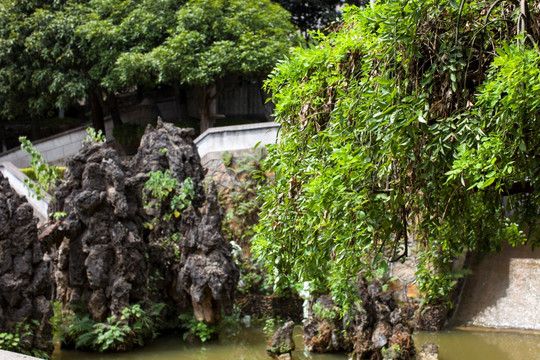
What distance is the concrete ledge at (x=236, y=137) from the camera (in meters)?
17.9

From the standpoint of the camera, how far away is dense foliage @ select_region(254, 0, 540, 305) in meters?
3.82

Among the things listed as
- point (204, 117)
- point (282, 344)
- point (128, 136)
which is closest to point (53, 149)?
point (128, 136)

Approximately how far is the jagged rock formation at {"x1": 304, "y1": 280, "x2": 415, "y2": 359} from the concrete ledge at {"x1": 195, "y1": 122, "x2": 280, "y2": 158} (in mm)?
7509

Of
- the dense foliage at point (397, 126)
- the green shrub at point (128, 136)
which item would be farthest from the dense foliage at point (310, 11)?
the dense foliage at point (397, 126)

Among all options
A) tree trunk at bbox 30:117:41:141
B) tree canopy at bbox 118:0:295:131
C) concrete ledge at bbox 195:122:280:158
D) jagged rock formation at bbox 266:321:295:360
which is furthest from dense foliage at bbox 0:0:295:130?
jagged rock formation at bbox 266:321:295:360

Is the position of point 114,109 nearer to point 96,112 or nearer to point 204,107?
point 96,112

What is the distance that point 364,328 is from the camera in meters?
10.2

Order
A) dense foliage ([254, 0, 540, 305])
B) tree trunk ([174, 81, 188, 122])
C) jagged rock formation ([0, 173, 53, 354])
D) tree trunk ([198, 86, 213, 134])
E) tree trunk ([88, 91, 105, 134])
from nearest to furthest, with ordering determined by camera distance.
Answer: dense foliage ([254, 0, 540, 305]) → jagged rock formation ([0, 173, 53, 354]) → tree trunk ([198, 86, 213, 134]) → tree trunk ([88, 91, 105, 134]) → tree trunk ([174, 81, 188, 122])

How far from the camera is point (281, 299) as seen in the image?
48.5 ft

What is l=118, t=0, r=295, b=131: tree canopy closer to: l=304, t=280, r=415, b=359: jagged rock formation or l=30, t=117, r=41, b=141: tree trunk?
l=30, t=117, r=41, b=141: tree trunk

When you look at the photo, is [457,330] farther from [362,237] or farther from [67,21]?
[67,21]

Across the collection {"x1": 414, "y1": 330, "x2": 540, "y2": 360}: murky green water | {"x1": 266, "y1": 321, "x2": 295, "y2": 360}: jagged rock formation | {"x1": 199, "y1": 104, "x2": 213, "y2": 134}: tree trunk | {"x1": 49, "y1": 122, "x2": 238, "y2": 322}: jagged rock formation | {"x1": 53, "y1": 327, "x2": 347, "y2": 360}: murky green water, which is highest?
{"x1": 199, "y1": 104, "x2": 213, "y2": 134}: tree trunk

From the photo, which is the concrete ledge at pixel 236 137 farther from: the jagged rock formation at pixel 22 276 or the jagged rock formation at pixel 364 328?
the jagged rock formation at pixel 22 276

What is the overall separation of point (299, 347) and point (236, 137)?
8.05 metres
